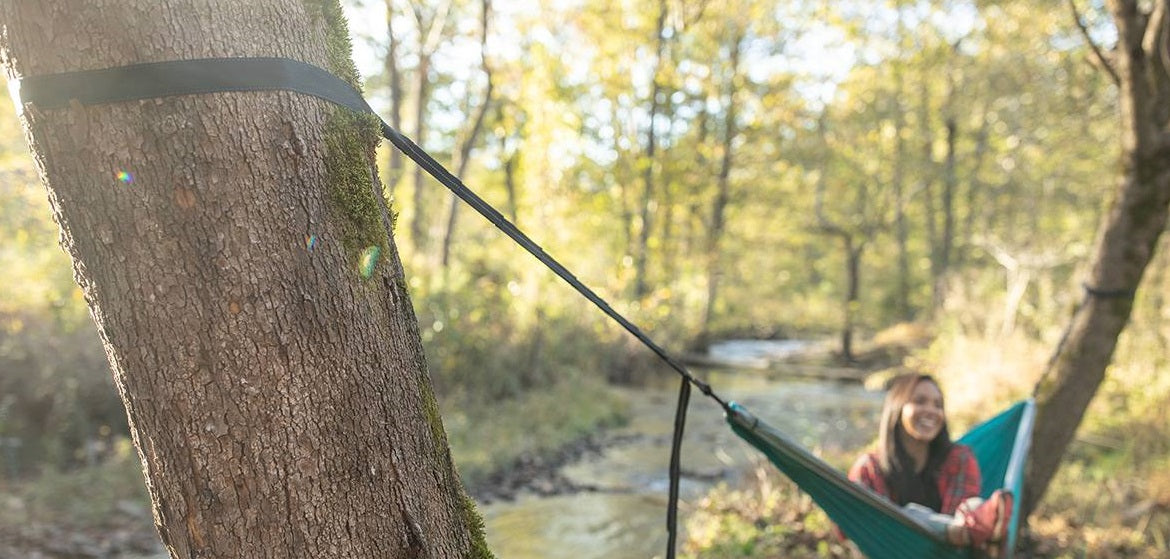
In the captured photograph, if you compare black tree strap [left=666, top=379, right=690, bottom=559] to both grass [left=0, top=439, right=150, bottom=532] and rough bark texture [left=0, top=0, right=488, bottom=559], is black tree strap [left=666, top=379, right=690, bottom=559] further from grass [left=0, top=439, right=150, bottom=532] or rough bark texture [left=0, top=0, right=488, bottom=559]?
grass [left=0, top=439, right=150, bottom=532]

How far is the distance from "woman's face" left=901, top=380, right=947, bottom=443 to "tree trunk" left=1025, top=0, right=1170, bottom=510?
3.04 feet

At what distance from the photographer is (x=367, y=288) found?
0.83m

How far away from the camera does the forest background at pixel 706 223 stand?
187 inches

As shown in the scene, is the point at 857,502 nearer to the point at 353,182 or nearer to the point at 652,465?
the point at 353,182

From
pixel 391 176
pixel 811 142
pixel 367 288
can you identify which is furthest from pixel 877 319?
pixel 367 288

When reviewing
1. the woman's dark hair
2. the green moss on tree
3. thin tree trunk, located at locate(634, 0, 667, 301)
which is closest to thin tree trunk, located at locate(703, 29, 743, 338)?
thin tree trunk, located at locate(634, 0, 667, 301)

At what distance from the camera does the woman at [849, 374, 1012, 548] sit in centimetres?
245

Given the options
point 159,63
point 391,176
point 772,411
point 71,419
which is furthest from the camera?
point 772,411

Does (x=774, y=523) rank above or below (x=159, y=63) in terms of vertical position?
below

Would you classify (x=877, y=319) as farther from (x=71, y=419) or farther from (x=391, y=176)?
(x=71, y=419)

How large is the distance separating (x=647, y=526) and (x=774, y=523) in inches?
43.9

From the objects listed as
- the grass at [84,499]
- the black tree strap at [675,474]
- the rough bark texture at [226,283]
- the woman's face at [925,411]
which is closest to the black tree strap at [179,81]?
the rough bark texture at [226,283]

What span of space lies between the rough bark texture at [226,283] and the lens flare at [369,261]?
0.04 feet

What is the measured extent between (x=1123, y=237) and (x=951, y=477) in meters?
1.36
